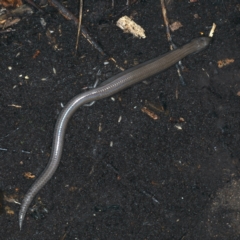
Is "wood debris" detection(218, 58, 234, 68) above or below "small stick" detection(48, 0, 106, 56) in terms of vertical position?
below

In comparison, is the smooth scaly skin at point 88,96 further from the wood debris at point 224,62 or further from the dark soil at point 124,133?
the wood debris at point 224,62

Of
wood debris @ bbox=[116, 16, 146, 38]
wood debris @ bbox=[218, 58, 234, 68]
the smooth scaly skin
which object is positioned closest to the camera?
the smooth scaly skin

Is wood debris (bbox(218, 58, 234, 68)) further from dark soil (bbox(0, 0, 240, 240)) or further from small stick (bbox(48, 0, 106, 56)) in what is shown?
small stick (bbox(48, 0, 106, 56))

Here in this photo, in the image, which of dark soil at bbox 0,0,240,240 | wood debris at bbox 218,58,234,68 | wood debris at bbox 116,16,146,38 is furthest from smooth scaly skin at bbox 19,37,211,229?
wood debris at bbox 218,58,234,68

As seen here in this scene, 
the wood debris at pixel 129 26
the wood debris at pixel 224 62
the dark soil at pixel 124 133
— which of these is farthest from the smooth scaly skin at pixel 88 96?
the wood debris at pixel 224 62

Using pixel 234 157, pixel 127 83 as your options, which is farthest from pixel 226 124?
pixel 127 83

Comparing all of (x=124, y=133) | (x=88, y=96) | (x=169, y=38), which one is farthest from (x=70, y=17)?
(x=124, y=133)

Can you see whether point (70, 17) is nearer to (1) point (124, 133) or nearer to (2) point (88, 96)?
(2) point (88, 96)
